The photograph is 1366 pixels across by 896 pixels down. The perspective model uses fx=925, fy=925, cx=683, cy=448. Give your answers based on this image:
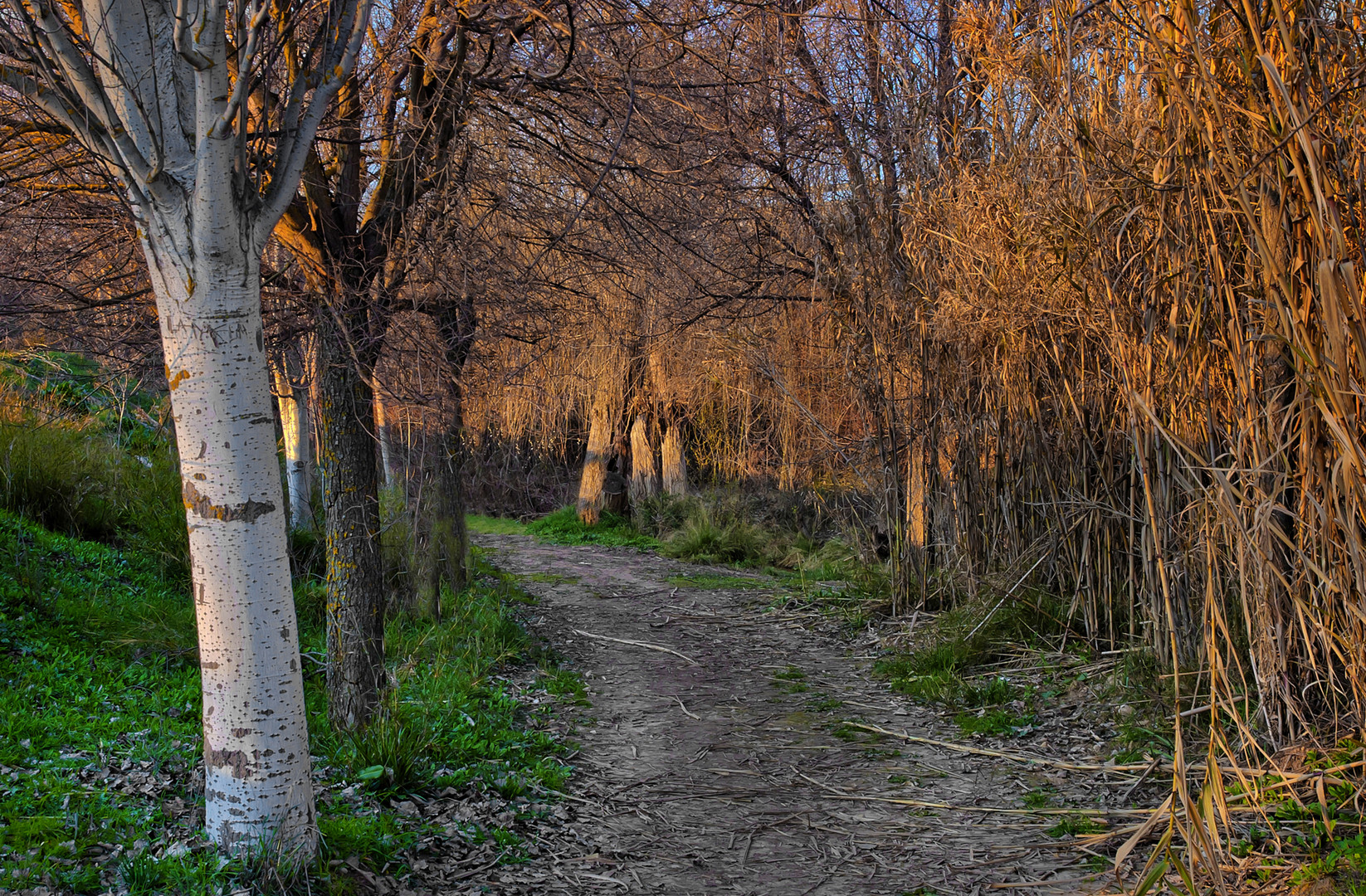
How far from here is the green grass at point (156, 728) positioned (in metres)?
3.14

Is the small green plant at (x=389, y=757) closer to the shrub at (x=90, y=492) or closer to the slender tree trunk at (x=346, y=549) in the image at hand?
the slender tree trunk at (x=346, y=549)

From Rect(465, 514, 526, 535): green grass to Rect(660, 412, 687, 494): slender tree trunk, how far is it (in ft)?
8.81

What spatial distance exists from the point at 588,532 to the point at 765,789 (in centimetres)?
1060

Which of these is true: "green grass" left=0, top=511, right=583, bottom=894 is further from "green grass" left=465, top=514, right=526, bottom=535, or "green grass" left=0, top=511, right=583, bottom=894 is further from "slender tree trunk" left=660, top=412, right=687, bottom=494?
"green grass" left=465, top=514, right=526, bottom=535

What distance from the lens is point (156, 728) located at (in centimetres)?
427

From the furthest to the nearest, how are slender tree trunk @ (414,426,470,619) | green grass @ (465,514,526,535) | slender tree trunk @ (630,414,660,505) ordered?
green grass @ (465,514,526,535) < slender tree trunk @ (630,414,660,505) < slender tree trunk @ (414,426,470,619)

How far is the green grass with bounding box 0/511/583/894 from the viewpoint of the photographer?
3145mm

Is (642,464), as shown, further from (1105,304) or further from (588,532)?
(1105,304)

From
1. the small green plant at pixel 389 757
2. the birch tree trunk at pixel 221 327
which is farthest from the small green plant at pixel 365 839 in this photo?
the small green plant at pixel 389 757

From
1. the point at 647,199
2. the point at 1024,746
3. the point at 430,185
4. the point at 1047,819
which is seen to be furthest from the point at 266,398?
the point at 1024,746

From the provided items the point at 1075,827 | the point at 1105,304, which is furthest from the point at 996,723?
the point at 1105,304

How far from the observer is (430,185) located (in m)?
4.85

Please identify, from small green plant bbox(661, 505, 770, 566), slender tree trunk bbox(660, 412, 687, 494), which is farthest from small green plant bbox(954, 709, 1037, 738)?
slender tree trunk bbox(660, 412, 687, 494)

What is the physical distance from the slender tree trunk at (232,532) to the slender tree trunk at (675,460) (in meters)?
12.2
